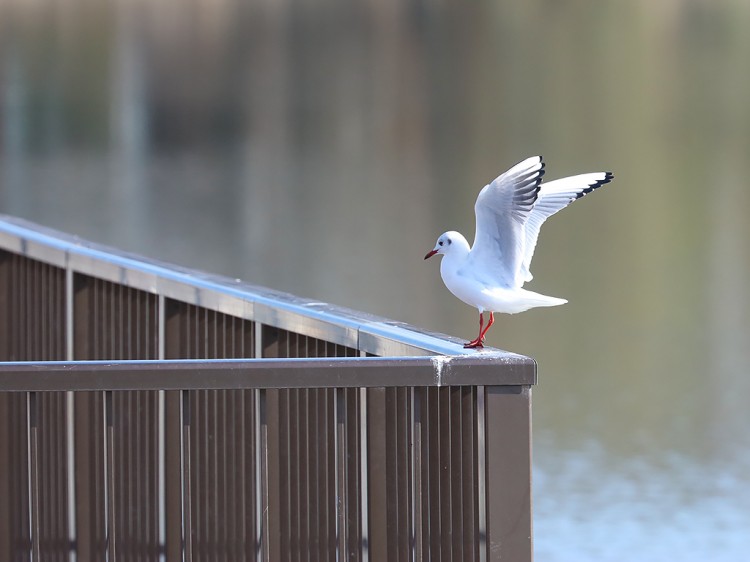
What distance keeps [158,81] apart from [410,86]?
5.71 meters

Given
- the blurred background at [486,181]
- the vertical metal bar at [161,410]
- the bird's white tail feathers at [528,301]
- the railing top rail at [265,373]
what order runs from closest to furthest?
1. the railing top rail at [265,373]
2. the bird's white tail feathers at [528,301]
3. the vertical metal bar at [161,410]
4. the blurred background at [486,181]

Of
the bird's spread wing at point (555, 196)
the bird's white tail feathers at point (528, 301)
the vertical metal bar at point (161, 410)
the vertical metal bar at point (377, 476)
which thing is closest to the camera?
the vertical metal bar at point (377, 476)

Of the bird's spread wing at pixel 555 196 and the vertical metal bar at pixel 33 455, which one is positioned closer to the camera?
the vertical metal bar at pixel 33 455

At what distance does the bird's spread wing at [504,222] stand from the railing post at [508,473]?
42 cm

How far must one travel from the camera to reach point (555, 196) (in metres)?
2.82

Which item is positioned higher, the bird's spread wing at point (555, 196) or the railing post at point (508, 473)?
the bird's spread wing at point (555, 196)

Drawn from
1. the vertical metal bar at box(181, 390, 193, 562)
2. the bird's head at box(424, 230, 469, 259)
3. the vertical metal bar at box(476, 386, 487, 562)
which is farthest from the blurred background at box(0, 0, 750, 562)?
the vertical metal bar at box(181, 390, 193, 562)

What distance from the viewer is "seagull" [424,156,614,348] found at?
2.61m

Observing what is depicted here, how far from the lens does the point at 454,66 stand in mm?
32594

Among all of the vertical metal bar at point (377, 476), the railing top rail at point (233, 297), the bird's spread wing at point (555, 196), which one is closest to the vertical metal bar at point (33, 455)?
the vertical metal bar at point (377, 476)

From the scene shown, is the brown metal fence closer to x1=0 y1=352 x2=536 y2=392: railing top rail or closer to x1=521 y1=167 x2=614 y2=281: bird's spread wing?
x1=0 y1=352 x2=536 y2=392: railing top rail

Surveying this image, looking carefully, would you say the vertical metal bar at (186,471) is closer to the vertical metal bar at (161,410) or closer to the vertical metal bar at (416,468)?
the vertical metal bar at (416,468)

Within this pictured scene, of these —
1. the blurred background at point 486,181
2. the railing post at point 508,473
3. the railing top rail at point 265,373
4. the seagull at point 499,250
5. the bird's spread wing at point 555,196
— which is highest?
the blurred background at point 486,181

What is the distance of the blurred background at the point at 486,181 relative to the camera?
7.60 m
